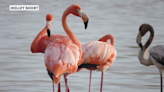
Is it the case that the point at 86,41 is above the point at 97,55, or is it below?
below

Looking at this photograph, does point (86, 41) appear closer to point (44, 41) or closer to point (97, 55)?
point (44, 41)

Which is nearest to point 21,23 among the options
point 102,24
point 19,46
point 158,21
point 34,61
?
point 102,24

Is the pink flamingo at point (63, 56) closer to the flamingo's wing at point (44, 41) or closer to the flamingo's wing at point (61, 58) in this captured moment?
the flamingo's wing at point (61, 58)

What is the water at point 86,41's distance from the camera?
6.27 m

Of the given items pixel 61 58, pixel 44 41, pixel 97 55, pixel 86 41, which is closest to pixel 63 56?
pixel 61 58

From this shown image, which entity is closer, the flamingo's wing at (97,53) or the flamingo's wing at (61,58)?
the flamingo's wing at (61,58)

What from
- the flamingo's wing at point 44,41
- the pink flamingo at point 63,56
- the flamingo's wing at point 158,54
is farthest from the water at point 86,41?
the pink flamingo at point 63,56

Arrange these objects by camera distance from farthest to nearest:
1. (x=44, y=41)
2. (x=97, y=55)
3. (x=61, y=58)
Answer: (x=44, y=41), (x=97, y=55), (x=61, y=58)

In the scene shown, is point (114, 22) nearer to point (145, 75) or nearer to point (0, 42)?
point (0, 42)

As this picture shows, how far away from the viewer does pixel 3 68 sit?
24.0 feet

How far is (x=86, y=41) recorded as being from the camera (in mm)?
10078

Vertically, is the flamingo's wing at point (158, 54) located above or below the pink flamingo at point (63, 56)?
below

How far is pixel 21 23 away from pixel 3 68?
271 inches

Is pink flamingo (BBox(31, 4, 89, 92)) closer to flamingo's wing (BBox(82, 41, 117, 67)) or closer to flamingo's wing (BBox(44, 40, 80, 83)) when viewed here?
flamingo's wing (BBox(44, 40, 80, 83))
